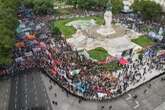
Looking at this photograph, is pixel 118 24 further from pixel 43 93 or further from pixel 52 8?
pixel 43 93

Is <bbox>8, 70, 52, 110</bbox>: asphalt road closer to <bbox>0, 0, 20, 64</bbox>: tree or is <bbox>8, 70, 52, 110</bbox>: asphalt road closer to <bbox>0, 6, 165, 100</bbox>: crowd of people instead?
<bbox>0, 6, 165, 100</bbox>: crowd of people

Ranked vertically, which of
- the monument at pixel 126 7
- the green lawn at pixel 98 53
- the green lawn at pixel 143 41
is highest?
the monument at pixel 126 7

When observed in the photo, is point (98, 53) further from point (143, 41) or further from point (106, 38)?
point (143, 41)

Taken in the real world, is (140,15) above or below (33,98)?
above

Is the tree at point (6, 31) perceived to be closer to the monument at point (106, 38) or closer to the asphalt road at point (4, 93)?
the asphalt road at point (4, 93)

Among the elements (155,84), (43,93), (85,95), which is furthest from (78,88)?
(155,84)

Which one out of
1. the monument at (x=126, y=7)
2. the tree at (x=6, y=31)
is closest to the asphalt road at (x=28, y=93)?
the tree at (x=6, y=31)
